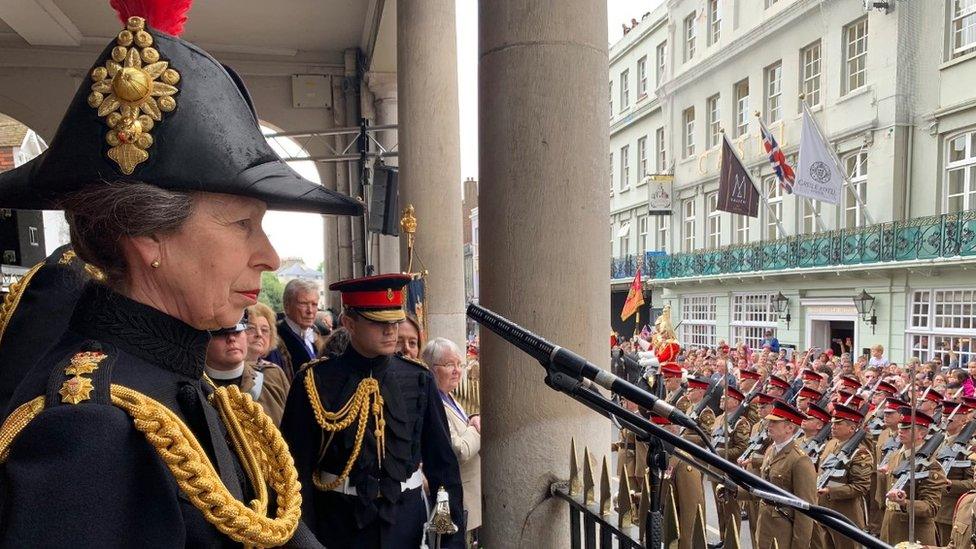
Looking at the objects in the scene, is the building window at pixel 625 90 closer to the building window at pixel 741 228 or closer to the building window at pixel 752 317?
the building window at pixel 741 228

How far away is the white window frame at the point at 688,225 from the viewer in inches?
1267

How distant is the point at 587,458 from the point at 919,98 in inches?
861

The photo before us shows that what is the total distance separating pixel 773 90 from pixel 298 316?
25558mm

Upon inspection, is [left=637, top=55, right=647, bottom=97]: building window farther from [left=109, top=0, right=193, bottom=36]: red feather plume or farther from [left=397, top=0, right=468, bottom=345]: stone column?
[left=109, top=0, right=193, bottom=36]: red feather plume

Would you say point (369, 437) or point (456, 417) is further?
point (456, 417)

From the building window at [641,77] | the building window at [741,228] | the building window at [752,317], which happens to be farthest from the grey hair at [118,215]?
the building window at [641,77]

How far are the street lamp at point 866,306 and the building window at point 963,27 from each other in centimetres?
715

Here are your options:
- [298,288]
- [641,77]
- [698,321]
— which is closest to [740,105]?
[641,77]

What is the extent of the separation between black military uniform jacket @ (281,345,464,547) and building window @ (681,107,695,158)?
30.7 meters

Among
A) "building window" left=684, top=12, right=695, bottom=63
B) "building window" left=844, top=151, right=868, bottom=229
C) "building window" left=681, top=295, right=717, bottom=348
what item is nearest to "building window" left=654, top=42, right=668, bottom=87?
"building window" left=684, top=12, right=695, bottom=63

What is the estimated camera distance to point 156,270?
130cm

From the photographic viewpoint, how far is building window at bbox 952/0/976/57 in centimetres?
1870

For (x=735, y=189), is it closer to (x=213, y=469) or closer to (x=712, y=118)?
(x=712, y=118)

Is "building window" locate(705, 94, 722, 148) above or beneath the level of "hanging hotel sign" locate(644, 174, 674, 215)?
above
